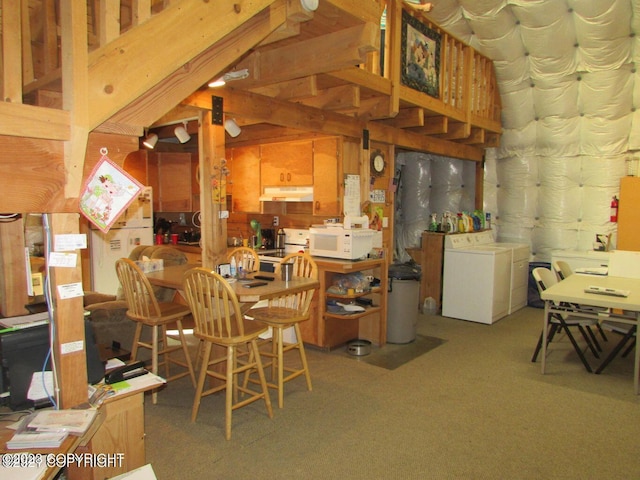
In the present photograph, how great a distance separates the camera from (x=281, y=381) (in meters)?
3.21

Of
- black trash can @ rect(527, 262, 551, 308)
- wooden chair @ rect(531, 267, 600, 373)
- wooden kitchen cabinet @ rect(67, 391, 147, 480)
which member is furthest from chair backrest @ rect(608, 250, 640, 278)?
wooden kitchen cabinet @ rect(67, 391, 147, 480)

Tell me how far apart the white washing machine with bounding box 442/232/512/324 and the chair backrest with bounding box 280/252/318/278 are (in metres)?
2.62

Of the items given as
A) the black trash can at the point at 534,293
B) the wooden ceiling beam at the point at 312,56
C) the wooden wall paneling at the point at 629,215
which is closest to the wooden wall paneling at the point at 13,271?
the wooden ceiling beam at the point at 312,56

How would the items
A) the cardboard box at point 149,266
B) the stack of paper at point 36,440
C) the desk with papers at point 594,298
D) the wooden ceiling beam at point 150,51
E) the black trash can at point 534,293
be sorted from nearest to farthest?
the stack of paper at point 36,440, the wooden ceiling beam at point 150,51, the desk with papers at point 594,298, the cardboard box at point 149,266, the black trash can at point 534,293

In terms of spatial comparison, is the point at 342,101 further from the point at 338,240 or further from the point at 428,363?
the point at 428,363

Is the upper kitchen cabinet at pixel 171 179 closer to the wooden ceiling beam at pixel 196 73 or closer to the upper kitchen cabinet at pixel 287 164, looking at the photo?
the upper kitchen cabinet at pixel 287 164

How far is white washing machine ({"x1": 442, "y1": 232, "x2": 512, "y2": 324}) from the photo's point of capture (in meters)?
5.45

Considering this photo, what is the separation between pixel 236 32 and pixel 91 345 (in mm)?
1595

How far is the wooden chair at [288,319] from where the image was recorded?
3236 millimetres

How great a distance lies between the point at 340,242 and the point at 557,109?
3.80 meters

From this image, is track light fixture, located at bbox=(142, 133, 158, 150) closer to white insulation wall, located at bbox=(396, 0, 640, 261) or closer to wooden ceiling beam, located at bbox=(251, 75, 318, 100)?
wooden ceiling beam, located at bbox=(251, 75, 318, 100)

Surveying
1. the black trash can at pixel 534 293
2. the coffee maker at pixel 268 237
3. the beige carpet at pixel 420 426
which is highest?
the coffee maker at pixel 268 237

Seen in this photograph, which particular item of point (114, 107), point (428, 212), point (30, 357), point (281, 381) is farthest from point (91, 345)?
point (428, 212)

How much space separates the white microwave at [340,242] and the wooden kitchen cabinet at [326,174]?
42cm
